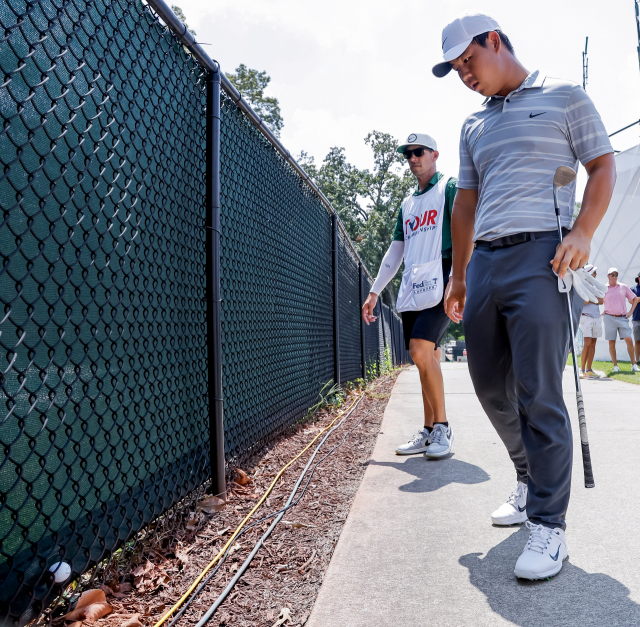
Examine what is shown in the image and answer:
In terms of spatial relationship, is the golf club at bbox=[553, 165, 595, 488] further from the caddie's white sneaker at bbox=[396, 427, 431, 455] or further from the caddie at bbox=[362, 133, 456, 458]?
the caddie's white sneaker at bbox=[396, 427, 431, 455]

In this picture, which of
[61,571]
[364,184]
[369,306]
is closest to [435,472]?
[369,306]

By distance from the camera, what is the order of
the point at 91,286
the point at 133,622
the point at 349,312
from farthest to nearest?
the point at 349,312, the point at 91,286, the point at 133,622

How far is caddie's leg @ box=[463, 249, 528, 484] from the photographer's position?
234 centimetres

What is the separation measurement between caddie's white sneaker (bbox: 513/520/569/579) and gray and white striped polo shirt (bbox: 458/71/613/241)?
112 cm

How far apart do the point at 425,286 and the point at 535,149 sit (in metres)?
1.84

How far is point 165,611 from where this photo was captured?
1.88m

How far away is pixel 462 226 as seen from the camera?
2.75m

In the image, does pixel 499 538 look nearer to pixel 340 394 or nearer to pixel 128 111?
pixel 128 111

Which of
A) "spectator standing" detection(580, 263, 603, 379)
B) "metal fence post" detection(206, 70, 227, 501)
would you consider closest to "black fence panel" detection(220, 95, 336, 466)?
"metal fence post" detection(206, 70, 227, 501)

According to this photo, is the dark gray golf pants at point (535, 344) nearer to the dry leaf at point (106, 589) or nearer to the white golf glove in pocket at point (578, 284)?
the white golf glove in pocket at point (578, 284)

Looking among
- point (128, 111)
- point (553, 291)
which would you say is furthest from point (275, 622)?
point (128, 111)

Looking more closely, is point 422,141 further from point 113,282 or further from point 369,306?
point 113,282

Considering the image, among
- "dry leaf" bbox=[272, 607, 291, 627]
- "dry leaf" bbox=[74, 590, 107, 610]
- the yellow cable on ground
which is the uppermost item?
"dry leaf" bbox=[74, 590, 107, 610]

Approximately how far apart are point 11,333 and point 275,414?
2.85 meters
